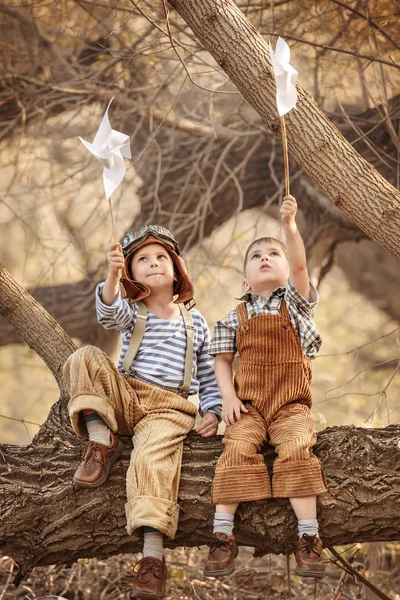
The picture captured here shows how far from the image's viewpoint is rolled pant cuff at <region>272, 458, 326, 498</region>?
91.7 inches

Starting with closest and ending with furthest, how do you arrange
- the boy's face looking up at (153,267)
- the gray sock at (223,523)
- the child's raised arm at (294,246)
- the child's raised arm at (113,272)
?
the gray sock at (223,523) < the child's raised arm at (294,246) < the child's raised arm at (113,272) < the boy's face looking up at (153,267)

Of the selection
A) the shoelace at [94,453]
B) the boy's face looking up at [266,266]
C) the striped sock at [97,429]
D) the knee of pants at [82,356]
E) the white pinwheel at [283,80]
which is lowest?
the shoelace at [94,453]

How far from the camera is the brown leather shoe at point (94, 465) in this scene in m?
2.41

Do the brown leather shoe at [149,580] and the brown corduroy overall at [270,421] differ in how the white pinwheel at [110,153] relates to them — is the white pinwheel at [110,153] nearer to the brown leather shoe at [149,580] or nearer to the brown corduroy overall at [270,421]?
the brown corduroy overall at [270,421]

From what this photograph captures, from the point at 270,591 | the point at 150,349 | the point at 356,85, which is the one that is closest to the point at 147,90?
the point at 356,85

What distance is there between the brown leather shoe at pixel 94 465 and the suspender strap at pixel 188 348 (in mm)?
372

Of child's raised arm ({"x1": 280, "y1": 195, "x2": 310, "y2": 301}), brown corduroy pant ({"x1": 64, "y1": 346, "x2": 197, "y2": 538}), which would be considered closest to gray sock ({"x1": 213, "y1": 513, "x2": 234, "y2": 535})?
brown corduroy pant ({"x1": 64, "y1": 346, "x2": 197, "y2": 538})

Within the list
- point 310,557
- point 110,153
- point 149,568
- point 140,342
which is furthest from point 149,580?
point 110,153

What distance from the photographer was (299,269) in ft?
8.25

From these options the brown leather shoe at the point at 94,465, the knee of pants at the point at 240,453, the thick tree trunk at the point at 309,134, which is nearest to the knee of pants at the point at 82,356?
the brown leather shoe at the point at 94,465

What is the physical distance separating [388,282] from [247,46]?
3.86 metres

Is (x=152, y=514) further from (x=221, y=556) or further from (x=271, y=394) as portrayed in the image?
(x=271, y=394)

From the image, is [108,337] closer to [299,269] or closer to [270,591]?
[270,591]

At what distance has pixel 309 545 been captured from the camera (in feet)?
7.43
